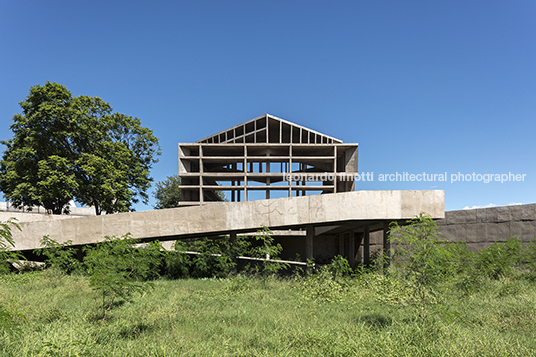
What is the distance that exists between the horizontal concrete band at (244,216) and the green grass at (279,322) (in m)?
3.24

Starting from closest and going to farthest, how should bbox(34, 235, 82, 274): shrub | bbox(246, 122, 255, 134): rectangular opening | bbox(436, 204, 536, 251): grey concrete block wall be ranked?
bbox(34, 235, 82, 274): shrub
bbox(436, 204, 536, 251): grey concrete block wall
bbox(246, 122, 255, 134): rectangular opening

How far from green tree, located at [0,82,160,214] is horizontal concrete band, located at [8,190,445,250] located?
48.0 ft

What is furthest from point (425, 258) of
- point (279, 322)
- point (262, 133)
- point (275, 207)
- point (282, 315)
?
point (262, 133)

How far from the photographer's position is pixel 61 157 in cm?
3059

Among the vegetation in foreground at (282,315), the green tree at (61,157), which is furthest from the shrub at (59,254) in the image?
the green tree at (61,157)

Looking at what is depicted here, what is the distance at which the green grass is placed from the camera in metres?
5.80

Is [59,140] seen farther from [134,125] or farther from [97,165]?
[134,125]

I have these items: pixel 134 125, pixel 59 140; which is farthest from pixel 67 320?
pixel 134 125

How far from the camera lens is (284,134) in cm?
4556

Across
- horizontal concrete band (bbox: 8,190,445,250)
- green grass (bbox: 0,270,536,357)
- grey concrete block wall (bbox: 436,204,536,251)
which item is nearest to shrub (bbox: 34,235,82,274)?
horizontal concrete band (bbox: 8,190,445,250)

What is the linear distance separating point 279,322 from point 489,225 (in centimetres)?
1801

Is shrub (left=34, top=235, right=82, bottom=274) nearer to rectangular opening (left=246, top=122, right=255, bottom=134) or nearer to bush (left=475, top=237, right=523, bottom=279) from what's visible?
bush (left=475, top=237, right=523, bottom=279)

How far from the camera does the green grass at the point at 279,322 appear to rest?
19.0ft

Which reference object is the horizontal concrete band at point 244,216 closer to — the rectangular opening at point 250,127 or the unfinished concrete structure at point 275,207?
the unfinished concrete structure at point 275,207
